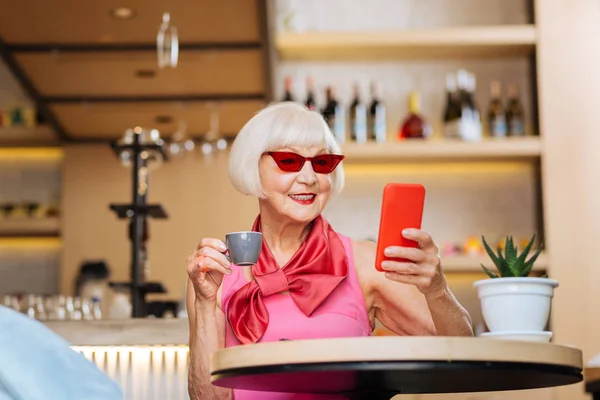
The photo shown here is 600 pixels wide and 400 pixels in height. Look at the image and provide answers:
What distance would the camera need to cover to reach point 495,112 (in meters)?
4.48

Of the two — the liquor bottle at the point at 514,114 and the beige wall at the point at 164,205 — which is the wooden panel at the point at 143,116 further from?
→ the liquor bottle at the point at 514,114

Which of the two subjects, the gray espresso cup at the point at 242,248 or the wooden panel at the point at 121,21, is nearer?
the gray espresso cup at the point at 242,248

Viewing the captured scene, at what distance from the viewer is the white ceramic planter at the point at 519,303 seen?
1662 mm

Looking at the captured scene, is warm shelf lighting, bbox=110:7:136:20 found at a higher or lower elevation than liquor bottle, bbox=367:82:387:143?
higher

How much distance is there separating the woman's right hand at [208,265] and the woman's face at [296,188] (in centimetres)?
27

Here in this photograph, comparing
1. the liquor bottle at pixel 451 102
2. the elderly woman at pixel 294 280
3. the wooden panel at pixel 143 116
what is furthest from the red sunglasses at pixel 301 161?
the wooden panel at pixel 143 116

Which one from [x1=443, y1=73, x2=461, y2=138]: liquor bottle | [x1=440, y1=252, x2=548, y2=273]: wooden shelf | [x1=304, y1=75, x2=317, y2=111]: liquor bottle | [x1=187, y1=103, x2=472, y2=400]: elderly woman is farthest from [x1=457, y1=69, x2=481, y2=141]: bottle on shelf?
[x1=187, y1=103, x2=472, y2=400]: elderly woman

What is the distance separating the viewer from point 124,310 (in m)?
3.36

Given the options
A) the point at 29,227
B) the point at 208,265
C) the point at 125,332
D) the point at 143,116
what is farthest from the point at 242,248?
the point at 29,227

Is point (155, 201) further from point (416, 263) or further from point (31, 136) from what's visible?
point (416, 263)

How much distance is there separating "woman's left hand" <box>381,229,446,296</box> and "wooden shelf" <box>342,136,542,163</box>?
248 cm

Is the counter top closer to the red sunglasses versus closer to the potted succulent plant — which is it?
the red sunglasses

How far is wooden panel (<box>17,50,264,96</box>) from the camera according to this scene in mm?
4602

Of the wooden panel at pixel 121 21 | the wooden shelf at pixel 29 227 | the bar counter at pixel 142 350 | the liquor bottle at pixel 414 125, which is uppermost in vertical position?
the wooden panel at pixel 121 21
